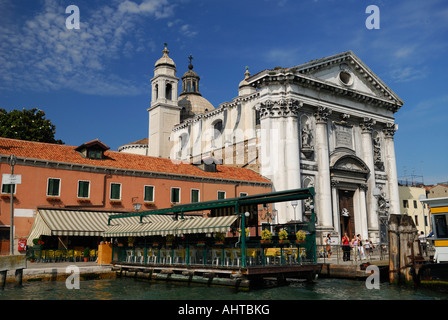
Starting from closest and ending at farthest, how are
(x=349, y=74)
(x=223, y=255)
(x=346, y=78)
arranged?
1. (x=223, y=255)
2. (x=349, y=74)
3. (x=346, y=78)

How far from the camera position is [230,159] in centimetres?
4675

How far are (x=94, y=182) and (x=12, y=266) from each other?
11275 millimetres

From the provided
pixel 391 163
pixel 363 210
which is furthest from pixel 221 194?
pixel 391 163

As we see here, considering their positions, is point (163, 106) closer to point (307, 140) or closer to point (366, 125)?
point (307, 140)

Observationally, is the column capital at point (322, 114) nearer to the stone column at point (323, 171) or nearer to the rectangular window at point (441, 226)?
the stone column at point (323, 171)

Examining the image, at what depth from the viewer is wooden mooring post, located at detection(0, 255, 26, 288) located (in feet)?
58.9

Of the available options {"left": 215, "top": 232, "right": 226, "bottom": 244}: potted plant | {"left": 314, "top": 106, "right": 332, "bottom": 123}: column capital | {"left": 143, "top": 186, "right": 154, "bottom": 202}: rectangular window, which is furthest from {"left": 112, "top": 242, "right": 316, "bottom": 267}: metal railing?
{"left": 314, "top": 106, "right": 332, "bottom": 123}: column capital

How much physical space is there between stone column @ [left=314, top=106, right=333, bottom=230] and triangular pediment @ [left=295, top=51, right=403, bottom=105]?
10.8 feet

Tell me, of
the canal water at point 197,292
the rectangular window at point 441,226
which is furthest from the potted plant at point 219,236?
the rectangular window at point 441,226

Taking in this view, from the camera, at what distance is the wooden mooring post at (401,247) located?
65.3 ft

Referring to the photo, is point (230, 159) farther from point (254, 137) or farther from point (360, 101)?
point (360, 101)

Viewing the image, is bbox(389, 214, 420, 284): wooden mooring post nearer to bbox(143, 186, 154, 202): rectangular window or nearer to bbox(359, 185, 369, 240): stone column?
bbox(143, 186, 154, 202): rectangular window

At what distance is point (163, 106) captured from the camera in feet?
180

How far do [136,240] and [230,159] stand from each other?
23.3m
